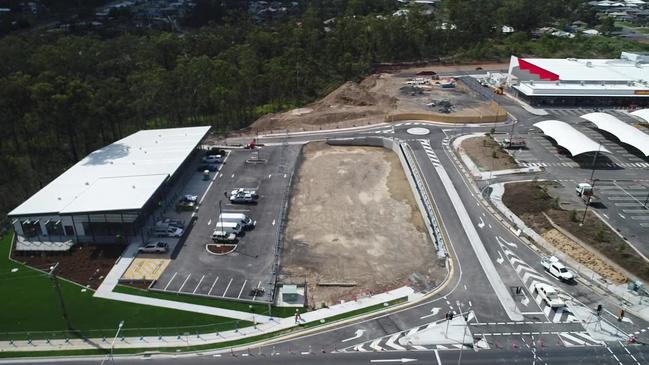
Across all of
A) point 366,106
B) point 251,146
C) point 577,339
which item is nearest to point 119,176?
point 251,146

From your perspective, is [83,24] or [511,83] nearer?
[511,83]

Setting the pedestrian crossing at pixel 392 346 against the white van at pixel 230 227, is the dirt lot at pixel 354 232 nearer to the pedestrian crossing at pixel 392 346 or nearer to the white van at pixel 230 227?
the white van at pixel 230 227

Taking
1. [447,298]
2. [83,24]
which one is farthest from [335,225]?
[83,24]

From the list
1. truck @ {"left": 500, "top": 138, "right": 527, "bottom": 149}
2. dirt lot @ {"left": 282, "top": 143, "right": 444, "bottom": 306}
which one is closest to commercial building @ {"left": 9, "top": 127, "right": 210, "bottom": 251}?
dirt lot @ {"left": 282, "top": 143, "right": 444, "bottom": 306}

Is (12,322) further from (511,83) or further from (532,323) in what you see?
(511,83)

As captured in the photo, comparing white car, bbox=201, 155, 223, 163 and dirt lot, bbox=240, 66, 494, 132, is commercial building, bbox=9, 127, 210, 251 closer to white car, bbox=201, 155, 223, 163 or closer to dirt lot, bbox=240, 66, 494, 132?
white car, bbox=201, 155, 223, 163

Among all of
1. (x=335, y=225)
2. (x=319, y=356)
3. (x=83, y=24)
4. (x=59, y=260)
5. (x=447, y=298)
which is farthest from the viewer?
(x=83, y=24)

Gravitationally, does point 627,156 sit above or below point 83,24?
below
